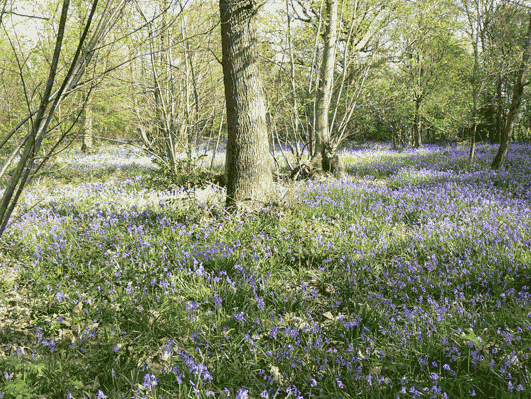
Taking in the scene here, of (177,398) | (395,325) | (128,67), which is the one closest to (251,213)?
(395,325)

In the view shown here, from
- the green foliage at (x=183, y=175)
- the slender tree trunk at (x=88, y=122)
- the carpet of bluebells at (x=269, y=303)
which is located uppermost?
the slender tree trunk at (x=88, y=122)

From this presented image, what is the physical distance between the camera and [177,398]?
2246 mm

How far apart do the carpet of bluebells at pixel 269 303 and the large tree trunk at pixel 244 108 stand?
1.60 feet

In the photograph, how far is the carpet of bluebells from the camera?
2.37 meters

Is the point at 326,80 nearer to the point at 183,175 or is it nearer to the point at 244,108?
the point at 244,108

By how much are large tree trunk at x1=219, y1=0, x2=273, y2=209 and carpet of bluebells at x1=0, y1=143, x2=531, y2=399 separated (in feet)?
1.60

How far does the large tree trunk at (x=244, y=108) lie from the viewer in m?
5.18

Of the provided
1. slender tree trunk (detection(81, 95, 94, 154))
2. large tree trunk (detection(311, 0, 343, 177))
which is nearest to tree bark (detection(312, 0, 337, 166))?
large tree trunk (detection(311, 0, 343, 177))

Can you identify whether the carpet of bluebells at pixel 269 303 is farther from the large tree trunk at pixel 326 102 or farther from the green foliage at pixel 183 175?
the large tree trunk at pixel 326 102

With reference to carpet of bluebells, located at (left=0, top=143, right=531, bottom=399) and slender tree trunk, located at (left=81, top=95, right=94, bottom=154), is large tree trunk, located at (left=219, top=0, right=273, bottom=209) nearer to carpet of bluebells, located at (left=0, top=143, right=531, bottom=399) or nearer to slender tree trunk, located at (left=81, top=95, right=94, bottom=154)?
carpet of bluebells, located at (left=0, top=143, right=531, bottom=399)

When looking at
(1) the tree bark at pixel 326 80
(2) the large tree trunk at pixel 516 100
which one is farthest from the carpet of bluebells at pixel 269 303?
(2) the large tree trunk at pixel 516 100

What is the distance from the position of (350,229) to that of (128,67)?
6940mm

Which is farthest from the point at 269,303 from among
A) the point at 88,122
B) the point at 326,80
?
the point at 326,80

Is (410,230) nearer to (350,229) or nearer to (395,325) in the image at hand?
(350,229)
